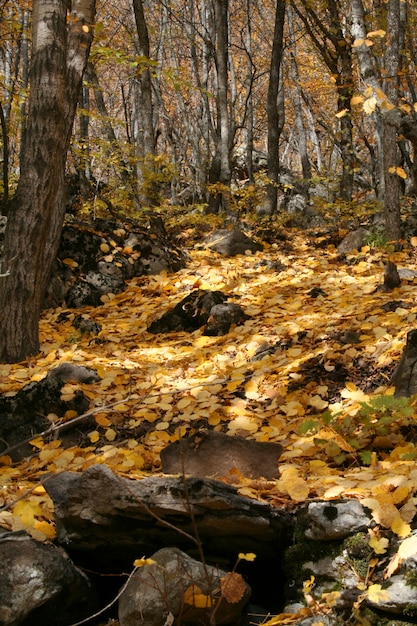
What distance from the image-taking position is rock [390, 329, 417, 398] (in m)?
3.09

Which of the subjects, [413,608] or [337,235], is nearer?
[413,608]

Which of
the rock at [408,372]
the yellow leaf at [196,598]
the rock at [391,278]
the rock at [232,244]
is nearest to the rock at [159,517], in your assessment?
the yellow leaf at [196,598]

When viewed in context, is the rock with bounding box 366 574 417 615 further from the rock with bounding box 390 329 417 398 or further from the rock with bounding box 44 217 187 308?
the rock with bounding box 44 217 187 308

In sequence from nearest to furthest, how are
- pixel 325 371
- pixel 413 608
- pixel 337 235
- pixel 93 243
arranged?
pixel 413 608
pixel 325 371
pixel 93 243
pixel 337 235

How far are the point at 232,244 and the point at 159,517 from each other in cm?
609

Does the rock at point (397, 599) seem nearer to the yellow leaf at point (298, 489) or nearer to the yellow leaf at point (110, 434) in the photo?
the yellow leaf at point (298, 489)

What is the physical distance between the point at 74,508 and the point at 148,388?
5.91 ft

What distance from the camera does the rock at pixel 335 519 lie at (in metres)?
2.04

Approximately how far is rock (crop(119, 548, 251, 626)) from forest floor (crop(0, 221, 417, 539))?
0.40 meters

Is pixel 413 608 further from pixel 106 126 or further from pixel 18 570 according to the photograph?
pixel 106 126

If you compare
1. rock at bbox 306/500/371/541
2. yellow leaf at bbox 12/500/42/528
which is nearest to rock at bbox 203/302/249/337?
rock at bbox 306/500/371/541

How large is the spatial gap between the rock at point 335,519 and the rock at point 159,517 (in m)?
0.15

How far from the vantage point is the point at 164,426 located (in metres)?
3.52

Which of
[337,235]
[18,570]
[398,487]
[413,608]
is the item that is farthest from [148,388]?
[337,235]
